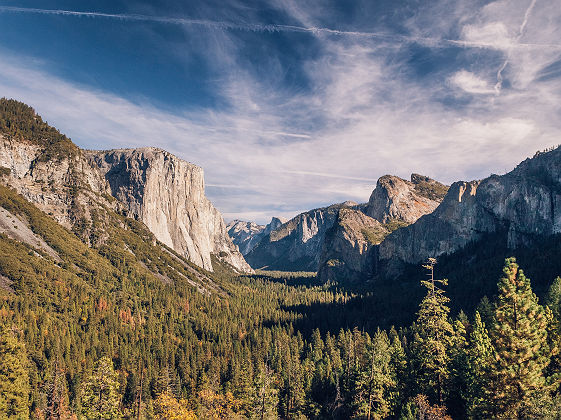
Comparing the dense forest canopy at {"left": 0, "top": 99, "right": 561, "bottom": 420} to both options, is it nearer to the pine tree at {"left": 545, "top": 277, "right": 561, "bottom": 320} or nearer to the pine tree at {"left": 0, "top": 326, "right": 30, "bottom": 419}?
the pine tree at {"left": 0, "top": 326, "right": 30, "bottom": 419}

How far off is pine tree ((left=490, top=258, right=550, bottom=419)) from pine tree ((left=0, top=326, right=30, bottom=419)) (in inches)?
1965

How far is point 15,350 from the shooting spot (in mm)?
37219

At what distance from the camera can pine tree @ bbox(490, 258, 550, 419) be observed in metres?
24.3

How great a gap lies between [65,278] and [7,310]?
36281mm

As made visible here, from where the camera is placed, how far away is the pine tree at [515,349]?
24.3 m

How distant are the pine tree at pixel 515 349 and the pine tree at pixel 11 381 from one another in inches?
1965

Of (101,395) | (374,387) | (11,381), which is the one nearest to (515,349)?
(374,387)

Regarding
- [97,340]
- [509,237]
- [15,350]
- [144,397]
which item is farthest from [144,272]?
[509,237]

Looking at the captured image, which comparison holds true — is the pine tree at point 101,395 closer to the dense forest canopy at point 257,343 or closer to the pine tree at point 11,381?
the dense forest canopy at point 257,343

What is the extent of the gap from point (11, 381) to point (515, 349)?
52395 millimetres

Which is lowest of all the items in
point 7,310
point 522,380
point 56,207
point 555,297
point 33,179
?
point 7,310

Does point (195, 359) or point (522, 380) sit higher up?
point (522, 380)

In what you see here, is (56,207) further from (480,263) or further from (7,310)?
(480,263)

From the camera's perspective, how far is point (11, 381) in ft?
117
